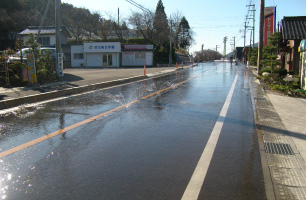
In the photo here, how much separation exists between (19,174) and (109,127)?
275 centimetres

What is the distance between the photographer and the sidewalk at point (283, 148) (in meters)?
3.66

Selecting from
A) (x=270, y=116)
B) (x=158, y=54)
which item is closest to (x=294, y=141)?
(x=270, y=116)

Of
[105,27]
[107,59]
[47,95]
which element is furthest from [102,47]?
[47,95]

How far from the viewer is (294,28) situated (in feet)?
61.7

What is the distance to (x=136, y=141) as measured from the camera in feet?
17.9

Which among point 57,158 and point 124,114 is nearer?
point 57,158

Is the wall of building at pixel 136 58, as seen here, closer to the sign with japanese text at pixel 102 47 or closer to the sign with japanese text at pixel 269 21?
the sign with japanese text at pixel 102 47

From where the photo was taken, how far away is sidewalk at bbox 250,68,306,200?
3658 mm

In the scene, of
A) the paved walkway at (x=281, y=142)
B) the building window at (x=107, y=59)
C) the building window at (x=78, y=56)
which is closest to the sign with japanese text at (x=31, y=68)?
the paved walkway at (x=281, y=142)

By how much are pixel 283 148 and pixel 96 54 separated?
142 ft

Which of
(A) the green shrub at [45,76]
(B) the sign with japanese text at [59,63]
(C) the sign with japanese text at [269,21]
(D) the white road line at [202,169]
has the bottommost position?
(D) the white road line at [202,169]

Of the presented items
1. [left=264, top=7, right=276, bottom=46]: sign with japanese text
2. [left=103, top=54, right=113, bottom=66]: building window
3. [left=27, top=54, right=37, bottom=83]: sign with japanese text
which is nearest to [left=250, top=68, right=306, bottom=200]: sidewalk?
[left=27, top=54, right=37, bottom=83]: sign with japanese text

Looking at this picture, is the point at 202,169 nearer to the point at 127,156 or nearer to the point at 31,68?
the point at 127,156

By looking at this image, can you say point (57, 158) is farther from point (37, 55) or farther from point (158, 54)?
point (158, 54)
